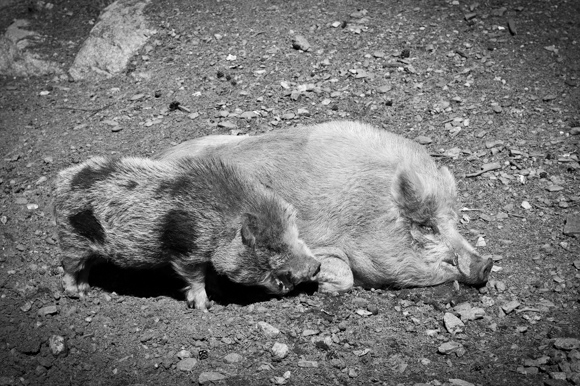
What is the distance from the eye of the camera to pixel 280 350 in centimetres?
496

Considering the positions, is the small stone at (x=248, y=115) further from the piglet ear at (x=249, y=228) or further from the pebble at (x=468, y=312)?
the pebble at (x=468, y=312)

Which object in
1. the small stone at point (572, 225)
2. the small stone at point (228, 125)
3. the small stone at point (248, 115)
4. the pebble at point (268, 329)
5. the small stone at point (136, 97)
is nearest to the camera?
the pebble at point (268, 329)

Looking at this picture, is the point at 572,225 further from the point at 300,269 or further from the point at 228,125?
the point at 228,125

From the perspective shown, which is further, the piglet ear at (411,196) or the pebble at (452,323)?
the piglet ear at (411,196)

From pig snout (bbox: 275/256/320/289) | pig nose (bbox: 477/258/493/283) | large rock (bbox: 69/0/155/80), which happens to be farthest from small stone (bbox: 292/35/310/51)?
pig nose (bbox: 477/258/493/283)

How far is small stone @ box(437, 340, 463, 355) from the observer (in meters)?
4.84

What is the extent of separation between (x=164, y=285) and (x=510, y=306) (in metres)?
2.72

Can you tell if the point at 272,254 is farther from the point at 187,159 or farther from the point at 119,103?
the point at 119,103

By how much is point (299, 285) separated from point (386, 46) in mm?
3224

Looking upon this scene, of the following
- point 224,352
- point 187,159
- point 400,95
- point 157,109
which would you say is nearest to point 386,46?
point 400,95

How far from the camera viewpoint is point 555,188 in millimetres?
6082

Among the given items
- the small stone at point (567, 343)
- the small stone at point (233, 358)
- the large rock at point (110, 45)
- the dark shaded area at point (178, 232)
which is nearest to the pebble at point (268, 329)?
the small stone at point (233, 358)

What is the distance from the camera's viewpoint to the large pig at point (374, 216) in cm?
547

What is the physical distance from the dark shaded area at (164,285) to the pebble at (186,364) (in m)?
0.72
